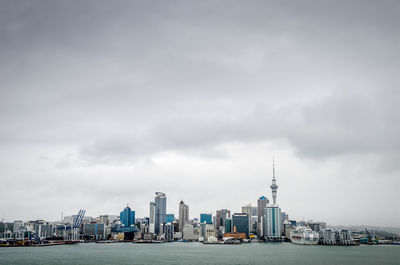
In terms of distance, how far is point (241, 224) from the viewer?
18362cm

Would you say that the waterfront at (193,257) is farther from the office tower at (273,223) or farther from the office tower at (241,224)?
the office tower at (273,223)

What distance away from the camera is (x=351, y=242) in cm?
13088

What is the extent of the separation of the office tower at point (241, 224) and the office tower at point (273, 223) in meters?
11.9

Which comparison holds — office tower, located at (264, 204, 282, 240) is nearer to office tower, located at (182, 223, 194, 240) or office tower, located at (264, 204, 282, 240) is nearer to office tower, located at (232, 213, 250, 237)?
office tower, located at (232, 213, 250, 237)

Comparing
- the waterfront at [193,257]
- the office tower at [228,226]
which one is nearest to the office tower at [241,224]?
the office tower at [228,226]

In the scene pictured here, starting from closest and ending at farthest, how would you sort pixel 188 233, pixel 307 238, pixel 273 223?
pixel 307 238 < pixel 188 233 < pixel 273 223

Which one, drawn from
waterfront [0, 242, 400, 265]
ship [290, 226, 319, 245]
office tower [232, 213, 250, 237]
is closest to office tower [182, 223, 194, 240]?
office tower [232, 213, 250, 237]

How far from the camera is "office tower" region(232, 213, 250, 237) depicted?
182 meters

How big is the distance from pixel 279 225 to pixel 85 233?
10122 centimetres

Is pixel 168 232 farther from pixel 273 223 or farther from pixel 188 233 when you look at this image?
pixel 273 223

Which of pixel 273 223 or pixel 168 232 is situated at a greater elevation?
pixel 273 223

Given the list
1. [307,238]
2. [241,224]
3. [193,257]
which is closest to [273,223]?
[241,224]

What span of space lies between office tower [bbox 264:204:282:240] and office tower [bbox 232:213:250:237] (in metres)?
11.9

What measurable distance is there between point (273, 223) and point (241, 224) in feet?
59.0
